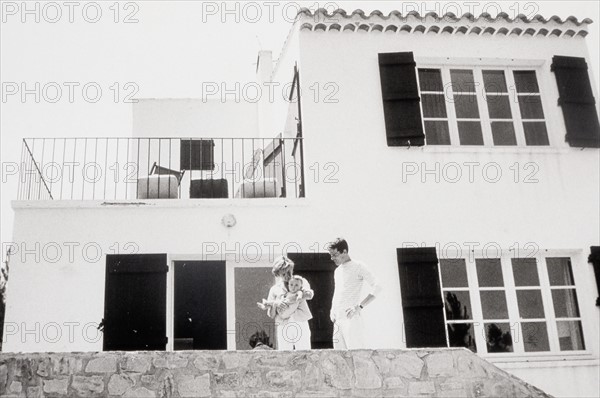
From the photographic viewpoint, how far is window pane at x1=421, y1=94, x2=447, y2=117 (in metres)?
10.5

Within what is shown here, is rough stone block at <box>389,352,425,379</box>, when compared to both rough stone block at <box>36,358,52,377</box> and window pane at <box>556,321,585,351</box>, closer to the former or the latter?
rough stone block at <box>36,358,52,377</box>

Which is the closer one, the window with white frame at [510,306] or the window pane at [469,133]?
the window with white frame at [510,306]

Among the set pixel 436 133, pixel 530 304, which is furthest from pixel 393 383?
pixel 436 133

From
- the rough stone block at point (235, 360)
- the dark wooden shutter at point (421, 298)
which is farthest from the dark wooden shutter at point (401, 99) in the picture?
the rough stone block at point (235, 360)

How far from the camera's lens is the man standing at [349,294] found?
7234mm

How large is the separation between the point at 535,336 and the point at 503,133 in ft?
9.72

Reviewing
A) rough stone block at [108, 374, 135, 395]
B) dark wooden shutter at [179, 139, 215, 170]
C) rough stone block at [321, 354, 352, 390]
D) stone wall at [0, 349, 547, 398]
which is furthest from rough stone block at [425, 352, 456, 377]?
dark wooden shutter at [179, 139, 215, 170]

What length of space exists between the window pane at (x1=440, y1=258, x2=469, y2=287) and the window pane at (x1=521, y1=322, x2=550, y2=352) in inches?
38.6

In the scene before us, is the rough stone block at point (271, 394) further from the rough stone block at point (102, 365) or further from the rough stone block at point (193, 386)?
the rough stone block at point (102, 365)

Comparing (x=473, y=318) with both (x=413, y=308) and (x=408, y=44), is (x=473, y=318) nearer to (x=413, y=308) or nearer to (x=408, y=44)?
(x=413, y=308)

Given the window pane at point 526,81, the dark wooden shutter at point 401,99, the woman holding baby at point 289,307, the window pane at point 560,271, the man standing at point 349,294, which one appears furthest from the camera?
the window pane at point 526,81

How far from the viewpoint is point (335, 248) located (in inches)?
291

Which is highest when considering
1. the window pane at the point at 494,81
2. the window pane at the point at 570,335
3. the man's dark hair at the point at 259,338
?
the window pane at the point at 494,81

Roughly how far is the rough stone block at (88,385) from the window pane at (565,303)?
20.8 ft
